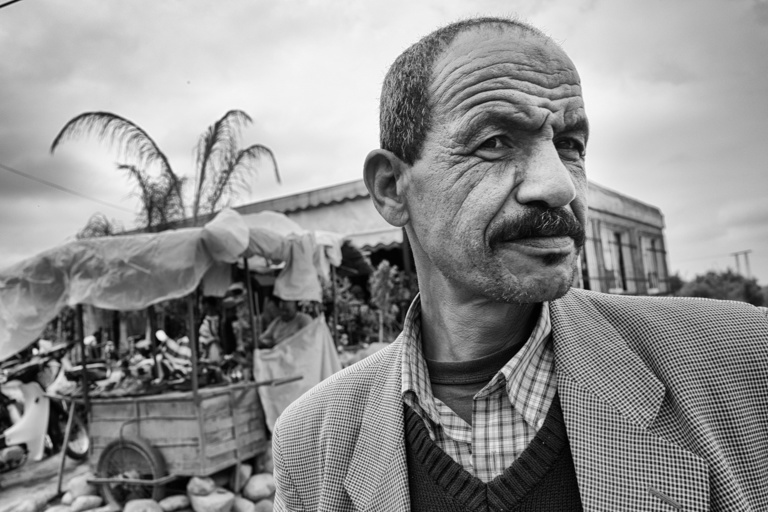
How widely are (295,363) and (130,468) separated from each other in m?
2.07

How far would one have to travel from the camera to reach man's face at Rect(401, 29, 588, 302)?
1.13 m

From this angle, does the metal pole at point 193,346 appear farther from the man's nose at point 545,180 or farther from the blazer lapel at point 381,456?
the man's nose at point 545,180

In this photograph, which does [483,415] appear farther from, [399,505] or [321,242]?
[321,242]

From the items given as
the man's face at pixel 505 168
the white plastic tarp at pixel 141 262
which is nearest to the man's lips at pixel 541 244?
the man's face at pixel 505 168

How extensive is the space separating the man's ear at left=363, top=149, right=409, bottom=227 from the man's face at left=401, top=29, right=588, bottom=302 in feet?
0.33

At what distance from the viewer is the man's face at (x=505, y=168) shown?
3.69 feet

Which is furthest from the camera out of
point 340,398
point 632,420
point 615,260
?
point 615,260

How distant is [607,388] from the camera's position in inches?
43.1

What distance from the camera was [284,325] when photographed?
23.8ft

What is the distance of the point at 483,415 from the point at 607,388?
268mm

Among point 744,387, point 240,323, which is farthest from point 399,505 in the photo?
point 240,323

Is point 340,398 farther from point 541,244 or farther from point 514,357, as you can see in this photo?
point 541,244

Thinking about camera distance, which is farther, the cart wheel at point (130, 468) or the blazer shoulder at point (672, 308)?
the cart wheel at point (130, 468)

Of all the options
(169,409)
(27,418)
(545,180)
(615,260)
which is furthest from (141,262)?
(615,260)
